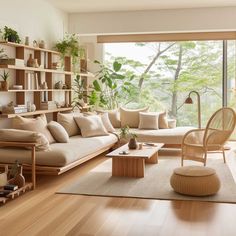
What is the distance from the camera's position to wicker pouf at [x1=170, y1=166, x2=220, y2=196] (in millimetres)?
4484

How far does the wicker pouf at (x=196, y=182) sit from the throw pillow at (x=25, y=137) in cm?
170

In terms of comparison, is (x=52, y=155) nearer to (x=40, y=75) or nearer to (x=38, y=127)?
(x=38, y=127)

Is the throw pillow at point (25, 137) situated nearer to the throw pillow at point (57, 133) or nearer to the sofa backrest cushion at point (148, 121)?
the throw pillow at point (57, 133)

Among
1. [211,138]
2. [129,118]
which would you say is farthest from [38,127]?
[129,118]

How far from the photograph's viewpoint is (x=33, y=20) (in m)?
7.23

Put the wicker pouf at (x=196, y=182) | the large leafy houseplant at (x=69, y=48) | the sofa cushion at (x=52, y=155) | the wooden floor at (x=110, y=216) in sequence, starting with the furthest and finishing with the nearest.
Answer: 1. the large leafy houseplant at (x=69, y=48)
2. the sofa cushion at (x=52, y=155)
3. the wicker pouf at (x=196, y=182)
4. the wooden floor at (x=110, y=216)

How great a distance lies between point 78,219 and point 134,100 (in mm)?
6287

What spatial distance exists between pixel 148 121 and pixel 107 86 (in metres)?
1.82

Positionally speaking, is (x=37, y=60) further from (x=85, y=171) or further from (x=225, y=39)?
(x=225, y=39)

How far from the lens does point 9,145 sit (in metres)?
5.18

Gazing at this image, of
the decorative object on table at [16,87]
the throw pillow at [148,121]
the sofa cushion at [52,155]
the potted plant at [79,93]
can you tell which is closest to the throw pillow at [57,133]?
the sofa cushion at [52,155]

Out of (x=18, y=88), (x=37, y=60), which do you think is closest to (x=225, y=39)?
(x=37, y=60)

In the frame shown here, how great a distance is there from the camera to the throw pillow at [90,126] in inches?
279

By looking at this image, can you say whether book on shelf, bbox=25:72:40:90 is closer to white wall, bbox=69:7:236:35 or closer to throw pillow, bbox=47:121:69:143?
throw pillow, bbox=47:121:69:143
